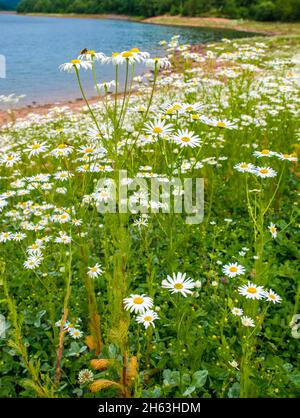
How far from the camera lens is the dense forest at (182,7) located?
203ft

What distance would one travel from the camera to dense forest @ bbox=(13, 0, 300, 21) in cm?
6200

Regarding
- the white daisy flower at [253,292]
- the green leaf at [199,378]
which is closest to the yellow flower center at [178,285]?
the white daisy flower at [253,292]

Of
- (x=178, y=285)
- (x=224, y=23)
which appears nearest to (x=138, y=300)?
(x=178, y=285)

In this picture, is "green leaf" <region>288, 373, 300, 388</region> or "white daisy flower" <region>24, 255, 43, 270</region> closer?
"green leaf" <region>288, 373, 300, 388</region>

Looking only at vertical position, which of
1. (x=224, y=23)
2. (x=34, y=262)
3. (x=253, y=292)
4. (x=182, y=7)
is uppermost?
(x=182, y=7)

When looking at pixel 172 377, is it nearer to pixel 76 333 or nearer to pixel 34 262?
pixel 76 333

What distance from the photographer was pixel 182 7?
48.2m

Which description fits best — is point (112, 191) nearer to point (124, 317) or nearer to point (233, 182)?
point (124, 317)

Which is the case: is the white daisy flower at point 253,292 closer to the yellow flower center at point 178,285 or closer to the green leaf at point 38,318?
the yellow flower center at point 178,285

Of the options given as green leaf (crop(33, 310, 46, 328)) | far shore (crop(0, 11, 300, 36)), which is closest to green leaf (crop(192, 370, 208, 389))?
green leaf (crop(33, 310, 46, 328))

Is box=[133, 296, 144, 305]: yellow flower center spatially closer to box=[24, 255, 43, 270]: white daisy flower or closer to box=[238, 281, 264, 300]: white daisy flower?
box=[238, 281, 264, 300]: white daisy flower

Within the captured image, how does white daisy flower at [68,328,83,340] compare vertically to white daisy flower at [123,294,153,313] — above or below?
below

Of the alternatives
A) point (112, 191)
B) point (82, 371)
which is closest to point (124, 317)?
point (82, 371)

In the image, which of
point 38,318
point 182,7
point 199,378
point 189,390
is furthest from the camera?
point 182,7
